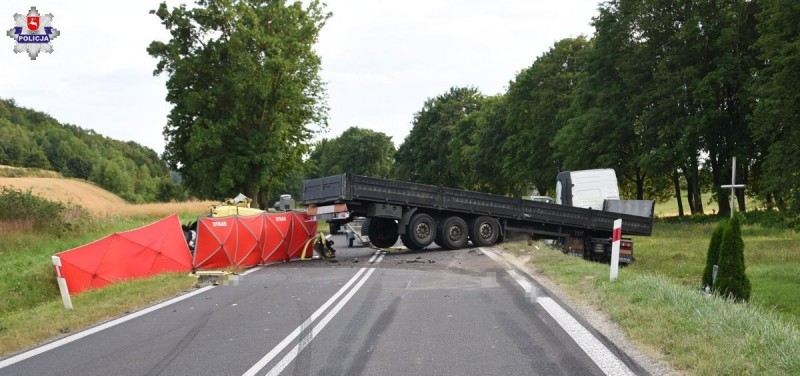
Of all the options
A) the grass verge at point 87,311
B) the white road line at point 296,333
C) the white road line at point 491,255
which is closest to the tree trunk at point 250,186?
the white road line at point 491,255

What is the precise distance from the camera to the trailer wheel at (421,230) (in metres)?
20.4

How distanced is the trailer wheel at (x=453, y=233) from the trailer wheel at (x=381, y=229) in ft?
6.52

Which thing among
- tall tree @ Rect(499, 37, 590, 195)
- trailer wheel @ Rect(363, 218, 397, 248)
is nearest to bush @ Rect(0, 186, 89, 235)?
trailer wheel @ Rect(363, 218, 397, 248)

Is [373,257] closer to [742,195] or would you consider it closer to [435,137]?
[742,195]

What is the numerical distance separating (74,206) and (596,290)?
23.3m

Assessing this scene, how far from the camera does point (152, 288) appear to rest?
1205cm

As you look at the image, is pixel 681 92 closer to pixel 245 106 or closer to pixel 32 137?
pixel 245 106

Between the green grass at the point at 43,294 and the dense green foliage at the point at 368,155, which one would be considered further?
the dense green foliage at the point at 368,155

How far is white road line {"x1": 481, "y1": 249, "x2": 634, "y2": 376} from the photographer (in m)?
5.74

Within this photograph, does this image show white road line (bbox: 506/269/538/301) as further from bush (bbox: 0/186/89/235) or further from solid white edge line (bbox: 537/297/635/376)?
bush (bbox: 0/186/89/235)

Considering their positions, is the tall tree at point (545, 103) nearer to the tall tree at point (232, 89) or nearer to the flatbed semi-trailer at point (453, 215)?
the tall tree at point (232, 89)

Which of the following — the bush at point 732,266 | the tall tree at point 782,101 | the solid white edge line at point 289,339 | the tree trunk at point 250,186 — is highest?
the tall tree at point 782,101

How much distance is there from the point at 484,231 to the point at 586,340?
14.6 meters

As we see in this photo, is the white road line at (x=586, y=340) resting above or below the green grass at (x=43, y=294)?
above
